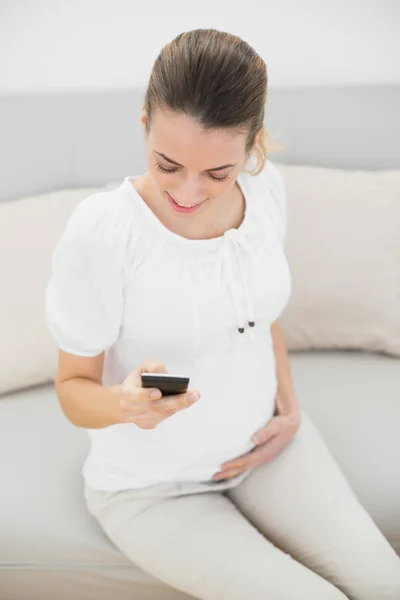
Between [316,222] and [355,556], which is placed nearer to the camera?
[355,556]

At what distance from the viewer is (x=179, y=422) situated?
3.73ft

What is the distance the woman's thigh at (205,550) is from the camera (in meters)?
1.06

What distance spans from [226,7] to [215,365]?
3.55 ft

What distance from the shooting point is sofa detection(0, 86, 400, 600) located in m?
1.39

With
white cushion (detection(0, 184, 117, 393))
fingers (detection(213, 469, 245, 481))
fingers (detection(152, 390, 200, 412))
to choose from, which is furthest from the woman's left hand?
white cushion (detection(0, 184, 117, 393))

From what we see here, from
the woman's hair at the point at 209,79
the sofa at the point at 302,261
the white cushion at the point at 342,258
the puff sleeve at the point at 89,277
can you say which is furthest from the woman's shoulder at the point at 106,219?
the white cushion at the point at 342,258

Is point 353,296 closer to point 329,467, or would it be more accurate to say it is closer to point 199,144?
point 329,467

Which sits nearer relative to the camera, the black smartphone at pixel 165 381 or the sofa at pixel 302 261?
the black smartphone at pixel 165 381

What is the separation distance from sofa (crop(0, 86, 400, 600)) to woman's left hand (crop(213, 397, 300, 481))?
18cm

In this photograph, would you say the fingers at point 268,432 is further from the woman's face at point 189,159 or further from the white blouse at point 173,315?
the woman's face at point 189,159

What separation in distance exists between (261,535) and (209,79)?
685 millimetres

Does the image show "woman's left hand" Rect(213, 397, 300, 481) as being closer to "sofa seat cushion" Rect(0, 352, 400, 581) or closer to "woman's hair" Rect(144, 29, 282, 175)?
"sofa seat cushion" Rect(0, 352, 400, 581)

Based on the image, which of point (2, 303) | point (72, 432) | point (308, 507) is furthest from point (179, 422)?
point (2, 303)

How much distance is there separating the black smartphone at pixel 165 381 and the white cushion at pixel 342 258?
76 cm
